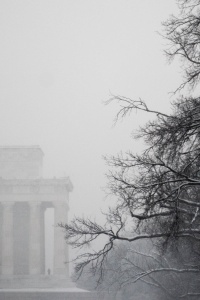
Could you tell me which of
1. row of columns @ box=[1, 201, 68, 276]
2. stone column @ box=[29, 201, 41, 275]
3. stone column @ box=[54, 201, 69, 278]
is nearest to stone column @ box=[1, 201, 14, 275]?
row of columns @ box=[1, 201, 68, 276]

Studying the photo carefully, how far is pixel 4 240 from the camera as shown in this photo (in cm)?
8081

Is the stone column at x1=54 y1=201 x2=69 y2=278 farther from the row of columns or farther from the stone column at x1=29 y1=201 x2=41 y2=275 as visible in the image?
the stone column at x1=29 y1=201 x2=41 y2=275

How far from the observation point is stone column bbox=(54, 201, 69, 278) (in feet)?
263

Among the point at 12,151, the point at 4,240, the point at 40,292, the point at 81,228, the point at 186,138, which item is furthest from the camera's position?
the point at 12,151

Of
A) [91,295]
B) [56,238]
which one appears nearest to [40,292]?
[91,295]

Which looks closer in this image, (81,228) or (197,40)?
(197,40)

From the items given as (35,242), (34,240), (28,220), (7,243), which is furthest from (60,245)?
(28,220)

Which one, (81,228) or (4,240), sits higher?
(4,240)

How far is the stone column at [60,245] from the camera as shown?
80.3 metres

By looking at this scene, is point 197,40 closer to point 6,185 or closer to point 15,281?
point 15,281

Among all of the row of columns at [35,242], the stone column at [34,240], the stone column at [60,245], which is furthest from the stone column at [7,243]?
the stone column at [60,245]

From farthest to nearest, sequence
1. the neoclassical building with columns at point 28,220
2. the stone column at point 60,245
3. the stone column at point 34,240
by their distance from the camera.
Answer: the stone column at point 34,240
the stone column at point 60,245
the neoclassical building with columns at point 28,220

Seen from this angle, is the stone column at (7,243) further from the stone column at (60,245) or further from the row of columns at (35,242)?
the stone column at (60,245)

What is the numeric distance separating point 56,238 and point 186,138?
69629 mm
